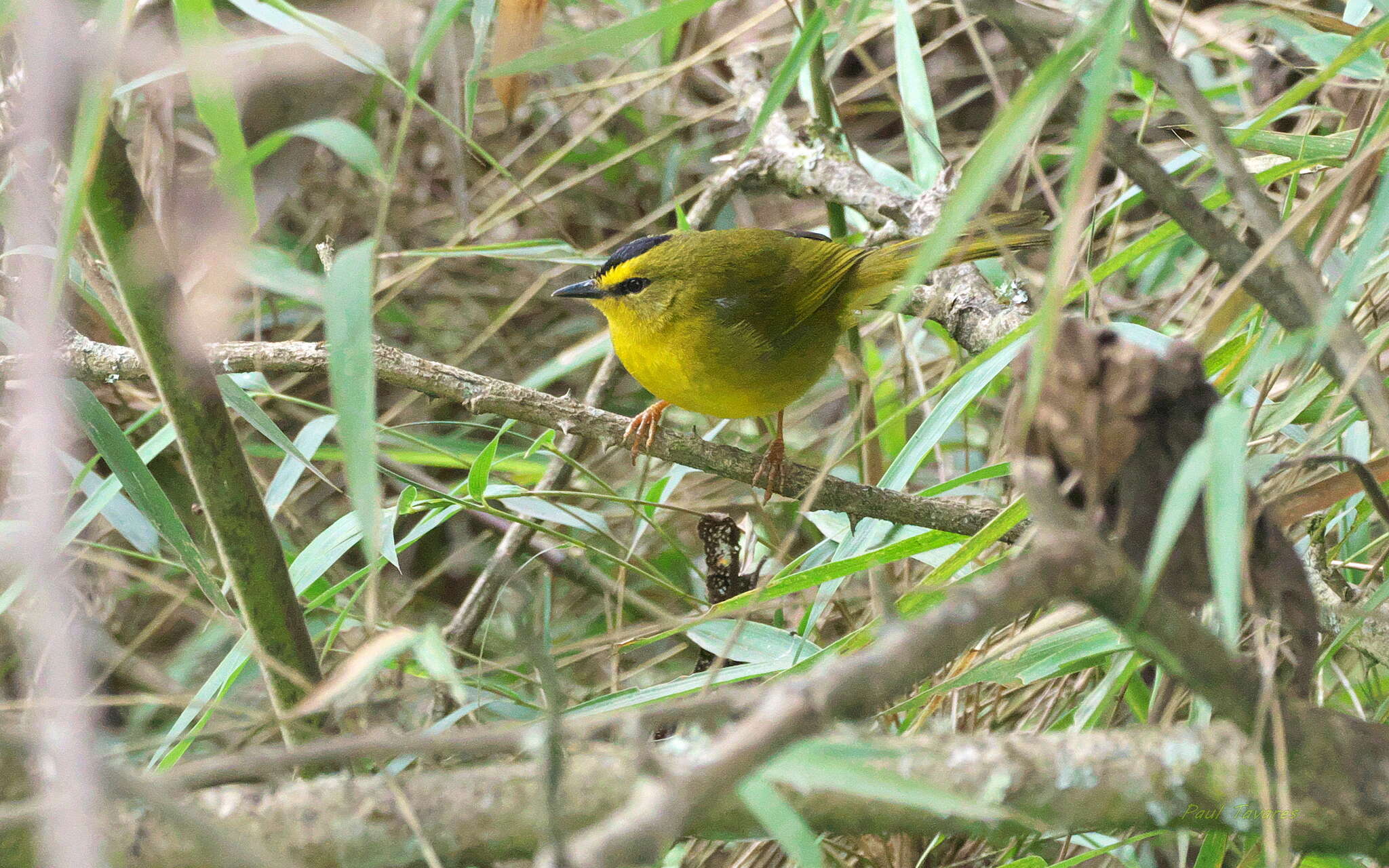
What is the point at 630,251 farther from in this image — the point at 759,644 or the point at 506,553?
the point at 759,644

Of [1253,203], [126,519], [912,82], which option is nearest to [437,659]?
[1253,203]

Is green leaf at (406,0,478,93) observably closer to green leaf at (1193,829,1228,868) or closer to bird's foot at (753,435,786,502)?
bird's foot at (753,435,786,502)

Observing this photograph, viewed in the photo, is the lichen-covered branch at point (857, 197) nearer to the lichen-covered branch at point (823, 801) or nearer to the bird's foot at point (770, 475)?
the bird's foot at point (770, 475)

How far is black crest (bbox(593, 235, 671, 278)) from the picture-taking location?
3504 mm

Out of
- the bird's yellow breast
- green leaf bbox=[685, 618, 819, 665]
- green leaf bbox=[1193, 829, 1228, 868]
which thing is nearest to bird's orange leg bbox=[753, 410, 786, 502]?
green leaf bbox=[685, 618, 819, 665]

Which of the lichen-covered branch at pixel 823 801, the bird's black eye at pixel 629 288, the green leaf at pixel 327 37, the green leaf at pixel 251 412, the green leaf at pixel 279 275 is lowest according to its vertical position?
the lichen-covered branch at pixel 823 801

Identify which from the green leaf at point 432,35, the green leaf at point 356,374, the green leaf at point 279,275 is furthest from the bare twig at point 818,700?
the green leaf at point 432,35

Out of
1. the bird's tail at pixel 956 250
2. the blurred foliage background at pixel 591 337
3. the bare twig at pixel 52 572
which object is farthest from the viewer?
the bird's tail at pixel 956 250

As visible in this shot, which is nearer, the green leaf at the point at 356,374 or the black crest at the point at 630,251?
the green leaf at the point at 356,374

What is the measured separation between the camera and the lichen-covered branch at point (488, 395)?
211 centimetres

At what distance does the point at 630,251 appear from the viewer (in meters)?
3.55

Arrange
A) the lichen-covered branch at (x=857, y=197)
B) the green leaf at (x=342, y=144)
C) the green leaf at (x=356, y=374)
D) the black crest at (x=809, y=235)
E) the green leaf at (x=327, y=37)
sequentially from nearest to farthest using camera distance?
the green leaf at (x=356, y=374) < the green leaf at (x=342, y=144) < the green leaf at (x=327, y=37) < the lichen-covered branch at (x=857, y=197) < the black crest at (x=809, y=235)

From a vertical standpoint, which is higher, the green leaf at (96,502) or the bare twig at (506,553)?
the green leaf at (96,502)

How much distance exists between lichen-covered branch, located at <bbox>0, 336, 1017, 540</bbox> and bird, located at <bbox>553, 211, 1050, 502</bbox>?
1.00m
